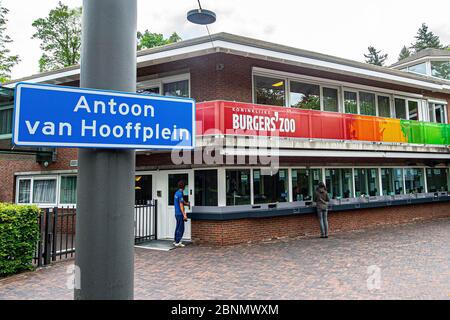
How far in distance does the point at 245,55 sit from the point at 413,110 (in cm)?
1137

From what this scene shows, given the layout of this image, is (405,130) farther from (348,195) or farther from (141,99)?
(141,99)

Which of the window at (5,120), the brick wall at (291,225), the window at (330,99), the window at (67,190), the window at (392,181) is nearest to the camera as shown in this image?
the brick wall at (291,225)

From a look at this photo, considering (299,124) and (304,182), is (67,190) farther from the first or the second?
(299,124)

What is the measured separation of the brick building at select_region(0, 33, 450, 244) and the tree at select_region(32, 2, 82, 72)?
66.8ft

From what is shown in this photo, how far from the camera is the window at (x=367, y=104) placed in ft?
49.4

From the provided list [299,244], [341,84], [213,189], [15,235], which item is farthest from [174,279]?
[341,84]

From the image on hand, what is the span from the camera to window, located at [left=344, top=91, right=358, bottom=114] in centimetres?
1448

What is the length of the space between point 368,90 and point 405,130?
2636 millimetres

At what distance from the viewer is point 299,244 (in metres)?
10.3

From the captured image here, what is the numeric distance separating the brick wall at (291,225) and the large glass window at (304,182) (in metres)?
0.79

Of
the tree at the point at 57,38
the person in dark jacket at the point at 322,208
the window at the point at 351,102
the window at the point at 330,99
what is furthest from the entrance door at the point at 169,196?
the tree at the point at 57,38

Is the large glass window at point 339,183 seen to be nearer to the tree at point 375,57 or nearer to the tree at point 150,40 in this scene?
the tree at point 150,40

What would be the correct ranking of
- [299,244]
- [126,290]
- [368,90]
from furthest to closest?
[368,90], [299,244], [126,290]

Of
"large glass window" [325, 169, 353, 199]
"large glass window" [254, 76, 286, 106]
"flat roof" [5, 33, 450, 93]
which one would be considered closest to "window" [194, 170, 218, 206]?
"large glass window" [254, 76, 286, 106]
